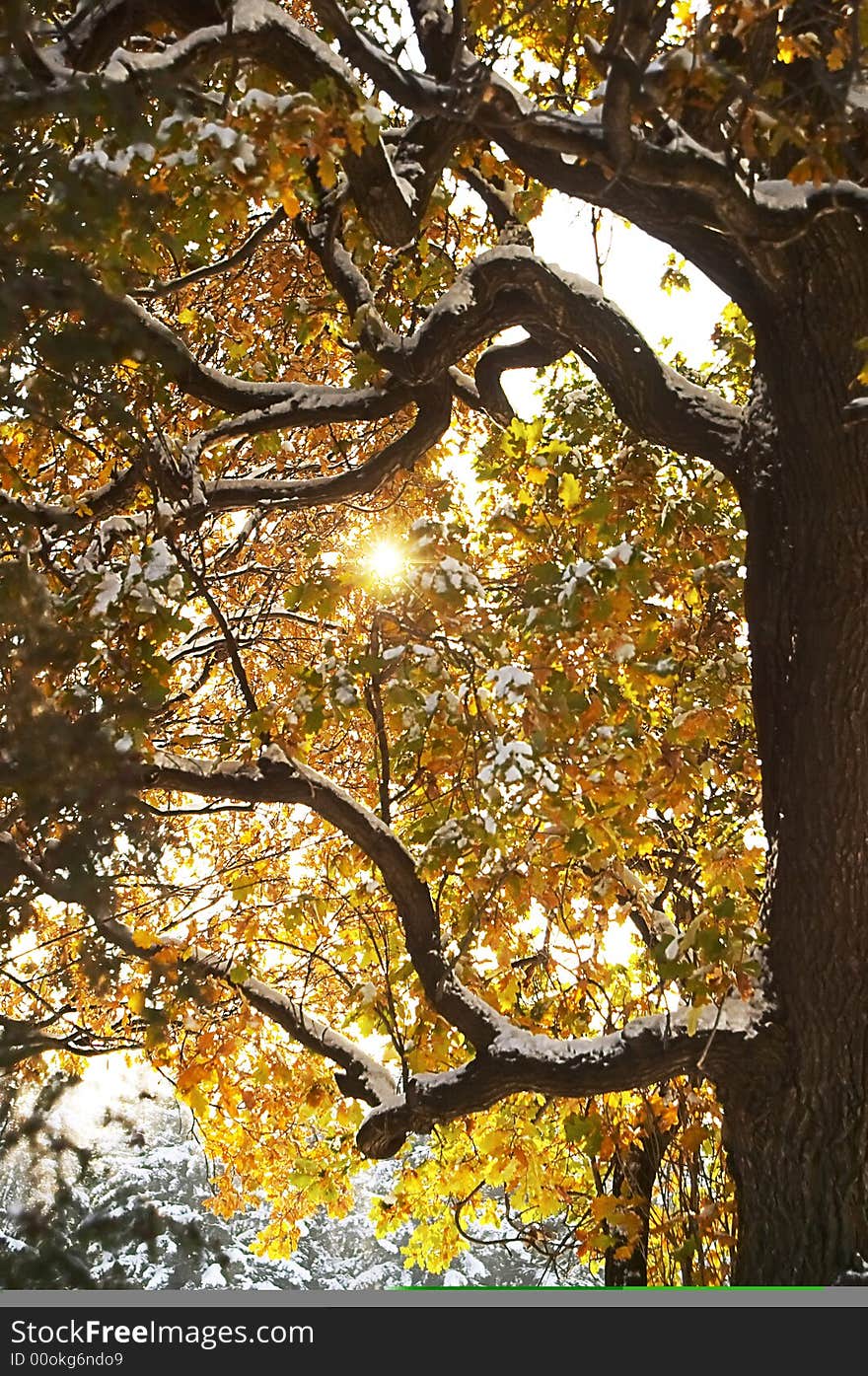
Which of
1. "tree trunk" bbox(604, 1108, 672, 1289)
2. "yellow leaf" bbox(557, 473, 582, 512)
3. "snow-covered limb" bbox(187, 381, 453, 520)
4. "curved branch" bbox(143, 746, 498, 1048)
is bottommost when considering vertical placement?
"tree trunk" bbox(604, 1108, 672, 1289)

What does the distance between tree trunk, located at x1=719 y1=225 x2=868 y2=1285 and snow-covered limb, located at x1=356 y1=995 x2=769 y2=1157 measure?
16 centimetres

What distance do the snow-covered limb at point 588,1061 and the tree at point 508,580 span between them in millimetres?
18

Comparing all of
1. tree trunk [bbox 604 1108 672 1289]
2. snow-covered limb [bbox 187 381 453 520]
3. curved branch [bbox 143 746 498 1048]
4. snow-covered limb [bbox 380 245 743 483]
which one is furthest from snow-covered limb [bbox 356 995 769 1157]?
snow-covered limb [bbox 187 381 453 520]

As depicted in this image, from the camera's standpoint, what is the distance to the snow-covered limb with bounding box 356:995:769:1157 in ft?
13.9

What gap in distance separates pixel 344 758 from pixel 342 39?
5.71 metres

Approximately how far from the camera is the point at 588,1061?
4.34m

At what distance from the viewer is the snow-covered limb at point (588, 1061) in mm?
4223

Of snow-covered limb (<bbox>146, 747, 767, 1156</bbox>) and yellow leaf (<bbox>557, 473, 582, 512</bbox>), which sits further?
yellow leaf (<bbox>557, 473, 582, 512</bbox>)

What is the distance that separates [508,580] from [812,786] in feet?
7.35

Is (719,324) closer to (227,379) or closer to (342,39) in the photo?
(227,379)

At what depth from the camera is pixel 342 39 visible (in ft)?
11.8

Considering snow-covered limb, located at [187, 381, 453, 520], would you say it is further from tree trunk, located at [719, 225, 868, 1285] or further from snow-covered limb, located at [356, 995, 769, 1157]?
snow-covered limb, located at [356, 995, 769, 1157]

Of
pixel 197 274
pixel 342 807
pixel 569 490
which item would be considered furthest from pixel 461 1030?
pixel 197 274
